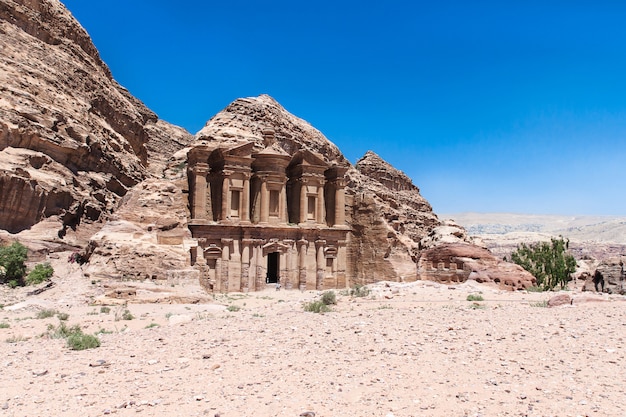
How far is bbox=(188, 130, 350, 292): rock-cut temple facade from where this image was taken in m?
34.6

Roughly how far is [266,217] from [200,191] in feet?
17.7

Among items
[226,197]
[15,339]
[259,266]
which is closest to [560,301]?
[15,339]

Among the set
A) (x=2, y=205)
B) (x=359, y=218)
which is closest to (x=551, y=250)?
(x=359, y=218)

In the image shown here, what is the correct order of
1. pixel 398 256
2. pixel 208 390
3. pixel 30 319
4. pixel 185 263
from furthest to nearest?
pixel 398 256 → pixel 185 263 → pixel 30 319 → pixel 208 390

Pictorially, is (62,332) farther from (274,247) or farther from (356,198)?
(356,198)

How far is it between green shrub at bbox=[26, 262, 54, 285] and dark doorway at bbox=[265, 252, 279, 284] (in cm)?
1759

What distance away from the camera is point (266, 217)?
1454 inches

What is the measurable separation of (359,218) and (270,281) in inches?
372

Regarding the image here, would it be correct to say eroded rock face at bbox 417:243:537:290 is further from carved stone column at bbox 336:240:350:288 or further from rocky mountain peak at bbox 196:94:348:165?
rocky mountain peak at bbox 196:94:348:165

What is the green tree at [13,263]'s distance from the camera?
23497mm

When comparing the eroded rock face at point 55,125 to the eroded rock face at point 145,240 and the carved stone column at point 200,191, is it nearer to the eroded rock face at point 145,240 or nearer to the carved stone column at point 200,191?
the eroded rock face at point 145,240

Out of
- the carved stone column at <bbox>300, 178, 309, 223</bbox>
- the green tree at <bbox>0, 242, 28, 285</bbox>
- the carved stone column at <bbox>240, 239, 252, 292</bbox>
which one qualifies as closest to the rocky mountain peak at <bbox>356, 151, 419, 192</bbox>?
the carved stone column at <bbox>300, 178, 309, 223</bbox>

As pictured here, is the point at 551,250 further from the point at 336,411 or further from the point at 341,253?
the point at 336,411

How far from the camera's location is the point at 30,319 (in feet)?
51.5
